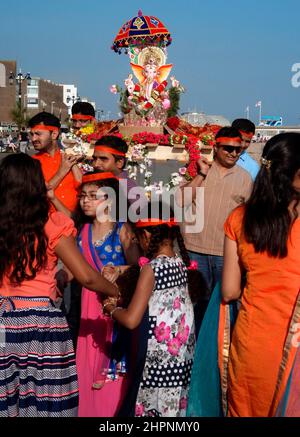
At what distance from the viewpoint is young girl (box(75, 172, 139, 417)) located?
402 cm

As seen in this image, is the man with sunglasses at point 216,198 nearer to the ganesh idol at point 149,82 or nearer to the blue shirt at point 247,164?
the blue shirt at point 247,164

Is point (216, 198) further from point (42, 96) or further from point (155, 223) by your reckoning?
point (42, 96)

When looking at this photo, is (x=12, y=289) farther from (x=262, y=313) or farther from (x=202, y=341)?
(x=262, y=313)

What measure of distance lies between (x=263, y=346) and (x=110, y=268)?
1252 mm

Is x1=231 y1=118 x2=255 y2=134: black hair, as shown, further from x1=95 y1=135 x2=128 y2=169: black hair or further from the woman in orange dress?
the woman in orange dress

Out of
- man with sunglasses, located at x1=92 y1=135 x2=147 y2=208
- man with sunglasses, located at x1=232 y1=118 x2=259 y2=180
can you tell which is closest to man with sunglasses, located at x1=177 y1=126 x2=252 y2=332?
man with sunglasses, located at x1=232 y1=118 x2=259 y2=180

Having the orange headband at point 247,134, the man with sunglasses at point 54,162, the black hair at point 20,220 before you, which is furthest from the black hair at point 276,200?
the orange headband at point 247,134

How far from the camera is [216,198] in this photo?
15.9ft

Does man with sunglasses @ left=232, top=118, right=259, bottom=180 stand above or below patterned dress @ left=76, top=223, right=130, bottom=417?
above

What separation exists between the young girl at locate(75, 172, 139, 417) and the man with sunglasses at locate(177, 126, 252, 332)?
832 mm

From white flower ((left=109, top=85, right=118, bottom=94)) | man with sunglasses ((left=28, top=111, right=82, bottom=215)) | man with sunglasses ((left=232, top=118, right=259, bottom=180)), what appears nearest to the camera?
man with sunglasses ((left=28, top=111, right=82, bottom=215))

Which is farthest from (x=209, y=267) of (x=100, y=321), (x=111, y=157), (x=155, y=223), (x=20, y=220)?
(x=20, y=220)

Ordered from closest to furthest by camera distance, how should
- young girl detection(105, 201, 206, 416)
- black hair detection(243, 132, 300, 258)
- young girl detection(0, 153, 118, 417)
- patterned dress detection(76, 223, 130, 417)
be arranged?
black hair detection(243, 132, 300, 258) < young girl detection(0, 153, 118, 417) < young girl detection(105, 201, 206, 416) < patterned dress detection(76, 223, 130, 417)

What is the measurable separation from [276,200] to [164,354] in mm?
1122
